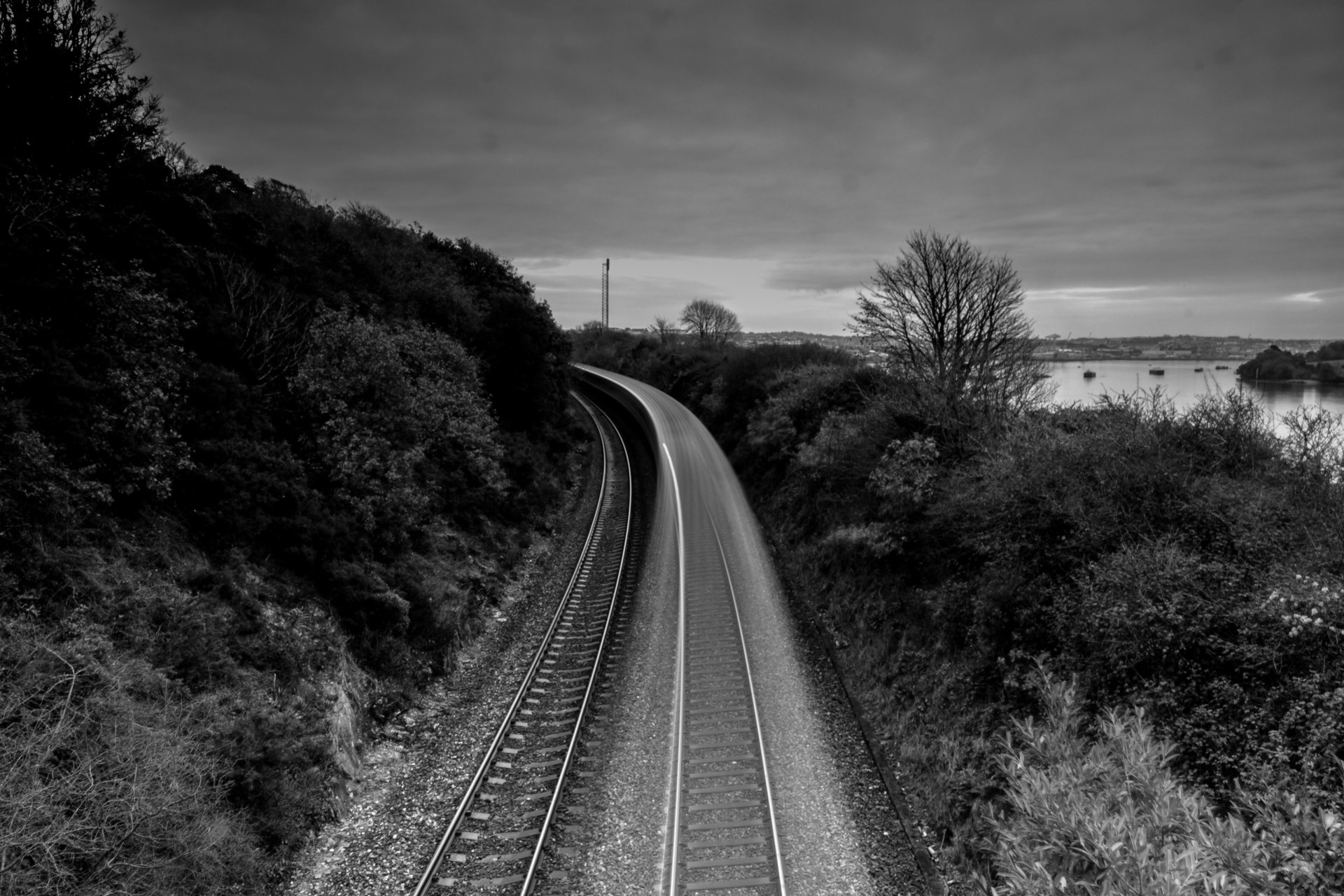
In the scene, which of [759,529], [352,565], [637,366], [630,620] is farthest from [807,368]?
[637,366]

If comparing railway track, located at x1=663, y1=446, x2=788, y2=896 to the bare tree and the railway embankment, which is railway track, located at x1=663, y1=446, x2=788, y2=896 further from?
the bare tree

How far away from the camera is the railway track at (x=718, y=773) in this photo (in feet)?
27.5

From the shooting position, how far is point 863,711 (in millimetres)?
12172

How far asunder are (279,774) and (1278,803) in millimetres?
11648

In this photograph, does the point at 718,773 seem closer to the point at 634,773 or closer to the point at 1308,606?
the point at 634,773

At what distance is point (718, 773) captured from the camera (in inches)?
402

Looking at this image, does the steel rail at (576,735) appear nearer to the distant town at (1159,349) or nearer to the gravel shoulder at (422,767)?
the gravel shoulder at (422,767)

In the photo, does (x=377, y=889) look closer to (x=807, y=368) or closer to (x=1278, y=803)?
(x=1278, y=803)

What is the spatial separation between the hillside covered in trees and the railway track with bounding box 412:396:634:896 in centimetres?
216

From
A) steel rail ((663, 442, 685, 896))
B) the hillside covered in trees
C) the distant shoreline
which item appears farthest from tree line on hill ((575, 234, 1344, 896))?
the hillside covered in trees

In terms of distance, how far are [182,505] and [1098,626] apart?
1516 centimetres

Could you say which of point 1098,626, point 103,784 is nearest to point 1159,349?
point 1098,626

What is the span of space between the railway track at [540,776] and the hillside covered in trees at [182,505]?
2.16 metres

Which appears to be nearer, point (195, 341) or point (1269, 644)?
point (1269, 644)
